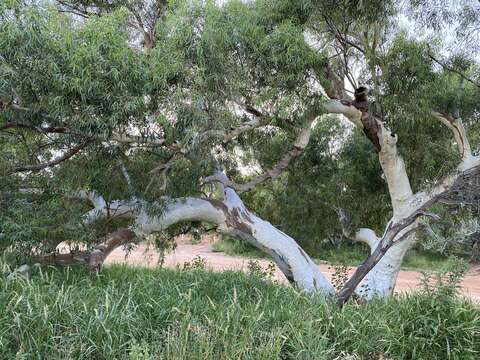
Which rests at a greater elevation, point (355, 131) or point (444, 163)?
point (355, 131)

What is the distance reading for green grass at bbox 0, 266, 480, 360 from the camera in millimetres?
3490

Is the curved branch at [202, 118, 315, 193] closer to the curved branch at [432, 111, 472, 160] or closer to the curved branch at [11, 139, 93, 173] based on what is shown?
the curved branch at [11, 139, 93, 173]

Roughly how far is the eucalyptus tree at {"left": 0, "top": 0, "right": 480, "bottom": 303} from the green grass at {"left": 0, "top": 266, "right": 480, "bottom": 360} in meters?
1.05

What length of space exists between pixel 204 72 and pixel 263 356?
2.89 metres

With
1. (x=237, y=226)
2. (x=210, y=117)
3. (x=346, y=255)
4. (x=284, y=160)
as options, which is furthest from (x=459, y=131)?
(x=346, y=255)

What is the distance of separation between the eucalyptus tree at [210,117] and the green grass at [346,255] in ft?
11.5

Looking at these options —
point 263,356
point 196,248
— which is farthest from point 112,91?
point 196,248

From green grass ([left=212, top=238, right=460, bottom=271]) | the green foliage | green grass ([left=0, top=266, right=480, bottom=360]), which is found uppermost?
the green foliage

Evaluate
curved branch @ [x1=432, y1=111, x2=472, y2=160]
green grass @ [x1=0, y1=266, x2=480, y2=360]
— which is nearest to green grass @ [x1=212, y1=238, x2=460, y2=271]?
curved branch @ [x1=432, y1=111, x2=472, y2=160]

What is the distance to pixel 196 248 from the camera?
27125 millimetres

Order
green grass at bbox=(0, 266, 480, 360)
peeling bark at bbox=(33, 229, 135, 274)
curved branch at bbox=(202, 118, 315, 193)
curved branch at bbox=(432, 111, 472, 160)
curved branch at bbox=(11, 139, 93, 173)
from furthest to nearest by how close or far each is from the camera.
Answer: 1. curved branch at bbox=(432, 111, 472, 160)
2. curved branch at bbox=(202, 118, 315, 193)
3. peeling bark at bbox=(33, 229, 135, 274)
4. curved branch at bbox=(11, 139, 93, 173)
5. green grass at bbox=(0, 266, 480, 360)

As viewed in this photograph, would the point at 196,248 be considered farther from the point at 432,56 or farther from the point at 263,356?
the point at 263,356

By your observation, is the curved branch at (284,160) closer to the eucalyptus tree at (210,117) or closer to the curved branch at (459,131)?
the eucalyptus tree at (210,117)

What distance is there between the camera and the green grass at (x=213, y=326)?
137 inches
